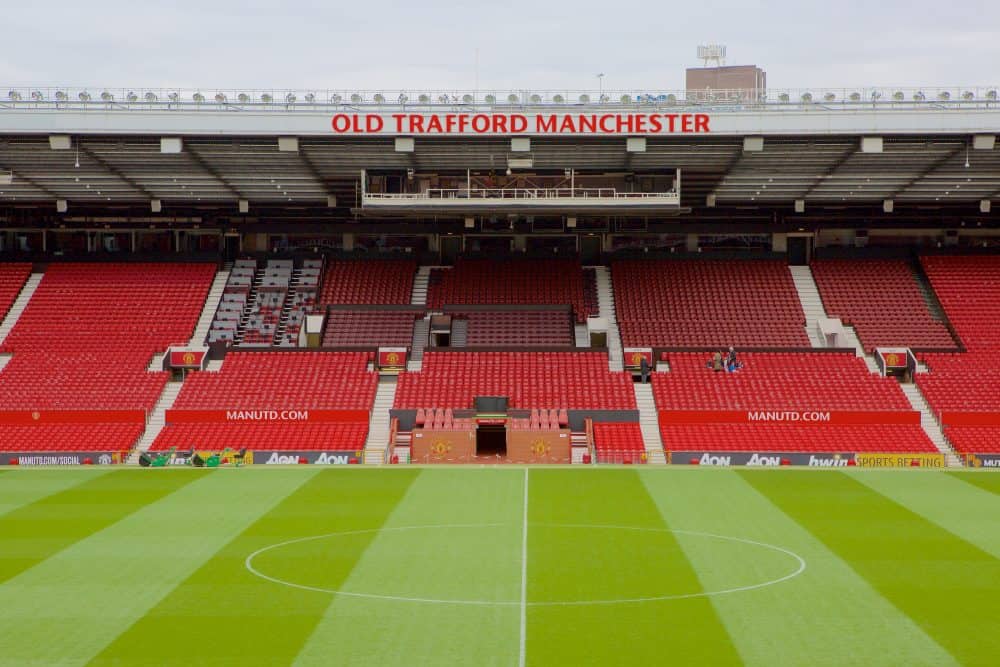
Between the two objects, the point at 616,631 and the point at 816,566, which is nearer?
the point at 616,631

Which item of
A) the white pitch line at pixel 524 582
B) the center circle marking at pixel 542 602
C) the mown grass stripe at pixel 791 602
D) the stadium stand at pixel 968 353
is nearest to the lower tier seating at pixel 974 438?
the stadium stand at pixel 968 353

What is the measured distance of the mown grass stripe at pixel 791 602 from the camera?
59.4 ft

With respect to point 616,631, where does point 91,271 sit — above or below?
above

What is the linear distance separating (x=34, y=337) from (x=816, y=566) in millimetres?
42831

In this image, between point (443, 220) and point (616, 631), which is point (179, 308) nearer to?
point (443, 220)

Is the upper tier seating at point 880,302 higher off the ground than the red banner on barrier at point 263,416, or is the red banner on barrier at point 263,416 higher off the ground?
the upper tier seating at point 880,302

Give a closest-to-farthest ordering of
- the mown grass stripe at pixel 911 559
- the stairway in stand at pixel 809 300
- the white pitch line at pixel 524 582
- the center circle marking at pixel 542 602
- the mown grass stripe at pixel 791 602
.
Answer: the mown grass stripe at pixel 791 602
the white pitch line at pixel 524 582
the mown grass stripe at pixel 911 559
the center circle marking at pixel 542 602
the stairway in stand at pixel 809 300

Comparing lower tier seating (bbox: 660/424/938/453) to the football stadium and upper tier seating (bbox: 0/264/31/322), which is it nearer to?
the football stadium

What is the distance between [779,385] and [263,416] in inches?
862

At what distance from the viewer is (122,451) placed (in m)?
44.8

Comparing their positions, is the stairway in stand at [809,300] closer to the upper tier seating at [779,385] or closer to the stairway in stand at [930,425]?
the upper tier seating at [779,385]

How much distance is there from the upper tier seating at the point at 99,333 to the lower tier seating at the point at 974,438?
32.8 metres

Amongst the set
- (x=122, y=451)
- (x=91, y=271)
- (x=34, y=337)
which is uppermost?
(x=91, y=271)

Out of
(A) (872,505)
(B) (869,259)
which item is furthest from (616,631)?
(B) (869,259)
